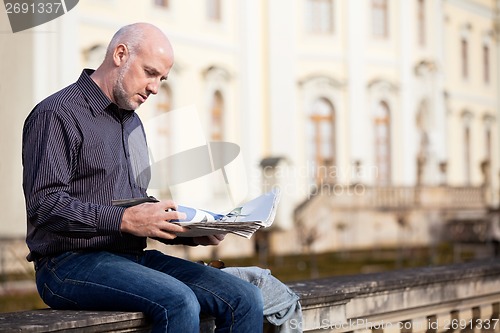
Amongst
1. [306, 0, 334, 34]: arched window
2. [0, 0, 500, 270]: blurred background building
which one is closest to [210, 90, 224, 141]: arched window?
[0, 0, 500, 270]: blurred background building

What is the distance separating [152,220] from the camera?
276cm

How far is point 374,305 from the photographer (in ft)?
11.9

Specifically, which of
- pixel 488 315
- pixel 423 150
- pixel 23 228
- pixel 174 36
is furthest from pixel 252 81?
pixel 488 315

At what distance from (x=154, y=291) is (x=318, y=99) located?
2412cm

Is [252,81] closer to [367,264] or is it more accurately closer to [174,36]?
[174,36]

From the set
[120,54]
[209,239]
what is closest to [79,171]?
[120,54]

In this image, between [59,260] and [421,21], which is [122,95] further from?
[421,21]

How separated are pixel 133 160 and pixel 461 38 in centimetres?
3067

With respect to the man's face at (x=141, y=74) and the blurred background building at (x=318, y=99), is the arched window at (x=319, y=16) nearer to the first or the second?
the blurred background building at (x=318, y=99)

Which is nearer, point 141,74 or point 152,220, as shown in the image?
point 152,220

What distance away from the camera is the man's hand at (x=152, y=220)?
2.75m

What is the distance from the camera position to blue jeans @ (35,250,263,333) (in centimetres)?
272

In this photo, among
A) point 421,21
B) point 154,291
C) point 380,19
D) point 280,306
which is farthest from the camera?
point 421,21

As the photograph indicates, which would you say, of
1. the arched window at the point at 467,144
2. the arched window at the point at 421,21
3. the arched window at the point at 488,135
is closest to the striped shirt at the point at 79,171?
the arched window at the point at 421,21
